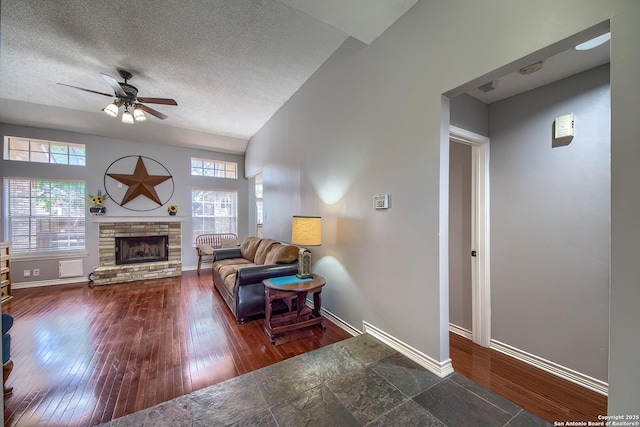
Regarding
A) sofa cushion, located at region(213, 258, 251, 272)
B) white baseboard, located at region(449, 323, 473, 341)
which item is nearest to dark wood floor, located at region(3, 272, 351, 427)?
sofa cushion, located at region(213, 258, 251, 272)

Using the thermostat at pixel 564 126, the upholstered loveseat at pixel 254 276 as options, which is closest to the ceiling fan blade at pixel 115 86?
the upholstered loveseat at pixel 254 276

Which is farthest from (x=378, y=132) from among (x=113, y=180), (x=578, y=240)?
(x=113, y=180)

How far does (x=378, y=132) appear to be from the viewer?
2.27 m

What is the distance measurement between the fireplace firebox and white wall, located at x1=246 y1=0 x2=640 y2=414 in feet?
13.5

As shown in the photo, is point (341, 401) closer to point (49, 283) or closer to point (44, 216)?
point (49, 283)

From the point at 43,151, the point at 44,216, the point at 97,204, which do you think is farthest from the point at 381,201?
the point at 43,151

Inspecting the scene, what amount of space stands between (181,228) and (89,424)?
4748mm

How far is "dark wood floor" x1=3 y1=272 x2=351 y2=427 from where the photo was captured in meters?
1.72

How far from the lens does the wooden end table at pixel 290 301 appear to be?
258cm

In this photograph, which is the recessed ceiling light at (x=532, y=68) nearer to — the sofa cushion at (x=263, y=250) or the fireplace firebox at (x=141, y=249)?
the sofa cushion at (x=263, y=250)

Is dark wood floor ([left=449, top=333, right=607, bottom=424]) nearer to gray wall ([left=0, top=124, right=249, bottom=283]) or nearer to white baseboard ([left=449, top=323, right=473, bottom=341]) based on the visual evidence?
white baseboard ([left=449, top=323, right=473, bottom=341])

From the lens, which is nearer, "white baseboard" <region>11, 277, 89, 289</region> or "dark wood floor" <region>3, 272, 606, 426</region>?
"dark wood floor" <region>3, 272, 606, 426</region>

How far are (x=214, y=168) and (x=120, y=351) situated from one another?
4.79 m

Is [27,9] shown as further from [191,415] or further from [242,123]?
[191,415]
